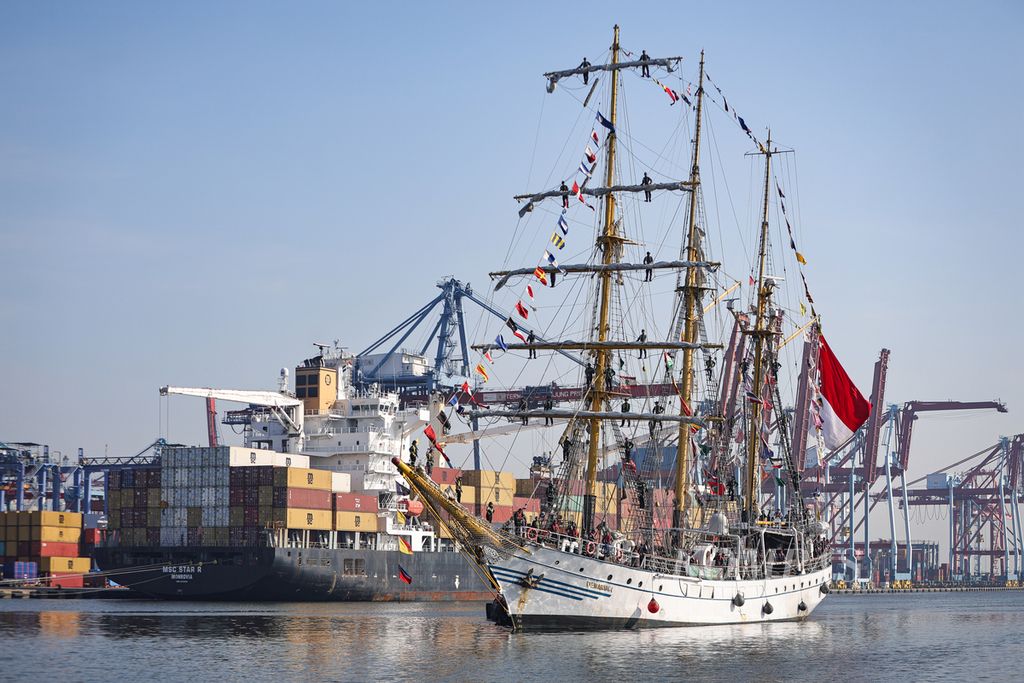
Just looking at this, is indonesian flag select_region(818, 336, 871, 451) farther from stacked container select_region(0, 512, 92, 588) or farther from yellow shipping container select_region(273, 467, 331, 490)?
stacked container select_region(0, 512, 92, 588)

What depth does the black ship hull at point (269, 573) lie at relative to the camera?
8206cm

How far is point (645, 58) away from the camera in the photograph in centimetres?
5816

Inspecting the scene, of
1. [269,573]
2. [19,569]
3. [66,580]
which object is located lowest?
[66,580]

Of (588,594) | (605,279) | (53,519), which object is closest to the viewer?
(588,594)

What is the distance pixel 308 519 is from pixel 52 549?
23748 millimetres

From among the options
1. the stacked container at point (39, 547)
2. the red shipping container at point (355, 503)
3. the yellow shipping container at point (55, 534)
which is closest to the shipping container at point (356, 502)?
the red shipping container at point (355, 503)

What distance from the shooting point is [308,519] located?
84688 mm

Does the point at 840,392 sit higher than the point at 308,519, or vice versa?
the point at 840,392

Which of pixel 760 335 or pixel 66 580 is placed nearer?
pixel 760 335

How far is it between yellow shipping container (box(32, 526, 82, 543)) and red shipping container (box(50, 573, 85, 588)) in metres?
2.46

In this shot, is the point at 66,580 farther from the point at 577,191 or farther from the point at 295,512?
the point at 577,191

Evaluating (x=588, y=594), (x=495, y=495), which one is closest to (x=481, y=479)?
(x=495, y=495)

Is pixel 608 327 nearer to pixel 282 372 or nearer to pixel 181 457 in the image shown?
pixel 181 457

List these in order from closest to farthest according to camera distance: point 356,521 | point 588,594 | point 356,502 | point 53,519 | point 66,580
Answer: point 588,594 → point 356,521 → point 356,502 → point 66,580 → point 53,519
